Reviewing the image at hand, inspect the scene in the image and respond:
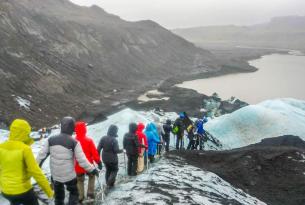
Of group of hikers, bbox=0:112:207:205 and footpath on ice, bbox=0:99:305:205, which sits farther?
footpath on ice, bbox=0:99:305:205

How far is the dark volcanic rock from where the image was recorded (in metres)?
13.7

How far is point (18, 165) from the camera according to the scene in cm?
599

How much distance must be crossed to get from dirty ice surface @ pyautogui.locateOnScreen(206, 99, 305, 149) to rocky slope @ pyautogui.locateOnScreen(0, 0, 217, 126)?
1499cm

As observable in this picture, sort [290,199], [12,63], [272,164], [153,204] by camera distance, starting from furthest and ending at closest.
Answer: [12,63], [272,164], [290,199], [153,204]

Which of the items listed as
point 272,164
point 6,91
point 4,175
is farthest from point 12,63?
point 4,175

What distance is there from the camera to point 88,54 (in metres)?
59.6

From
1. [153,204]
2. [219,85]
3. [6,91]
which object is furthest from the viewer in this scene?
[219,85]

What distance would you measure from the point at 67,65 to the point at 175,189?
40.6 metres

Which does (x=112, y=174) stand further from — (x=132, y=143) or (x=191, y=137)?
(x=191, y=137)

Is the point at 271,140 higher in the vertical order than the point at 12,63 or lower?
lower

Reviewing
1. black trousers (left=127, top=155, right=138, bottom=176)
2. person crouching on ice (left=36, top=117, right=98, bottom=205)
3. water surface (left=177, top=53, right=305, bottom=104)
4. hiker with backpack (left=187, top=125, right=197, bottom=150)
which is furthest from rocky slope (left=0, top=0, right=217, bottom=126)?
person crouching on ice (left=36, top=117, right=98, bottom=205)

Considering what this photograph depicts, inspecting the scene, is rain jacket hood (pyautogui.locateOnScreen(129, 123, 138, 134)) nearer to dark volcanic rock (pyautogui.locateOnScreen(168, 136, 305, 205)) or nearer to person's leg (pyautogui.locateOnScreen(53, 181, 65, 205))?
person's leg (pyautogui.locateOnScreen(53, 181, 65, 205))

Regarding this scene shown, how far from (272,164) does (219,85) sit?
49929mm

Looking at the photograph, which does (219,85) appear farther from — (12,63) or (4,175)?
(4,175)
